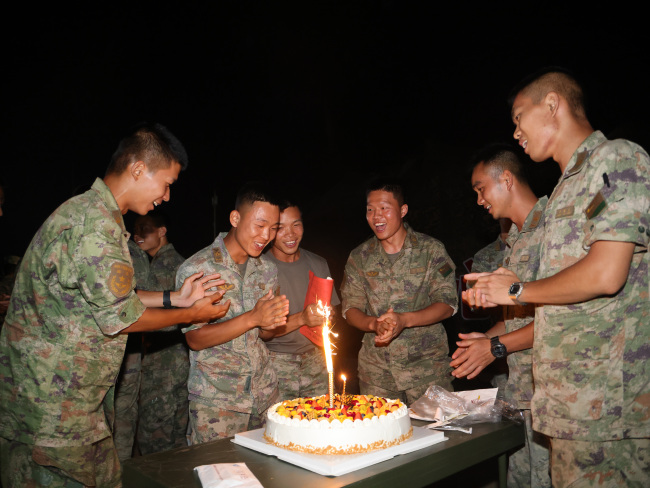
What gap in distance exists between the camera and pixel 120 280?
93.0 inches

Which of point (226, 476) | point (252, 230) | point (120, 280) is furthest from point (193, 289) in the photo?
point (226, 476)

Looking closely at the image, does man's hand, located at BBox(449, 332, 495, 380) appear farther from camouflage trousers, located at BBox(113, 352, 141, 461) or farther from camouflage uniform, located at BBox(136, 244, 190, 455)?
camouflage uniform, located at BBox(136, 244, 190, 455)

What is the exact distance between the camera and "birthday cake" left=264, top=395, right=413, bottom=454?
2.14 metres

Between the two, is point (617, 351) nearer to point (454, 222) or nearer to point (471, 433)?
point (471, 433)

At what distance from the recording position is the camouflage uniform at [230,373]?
9.91ft

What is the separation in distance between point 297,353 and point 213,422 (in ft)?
4.08

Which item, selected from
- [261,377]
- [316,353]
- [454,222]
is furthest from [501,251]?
[454,222]

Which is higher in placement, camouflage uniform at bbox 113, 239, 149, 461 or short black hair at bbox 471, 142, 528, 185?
short black hair at bbox 471, 142, 528, 185

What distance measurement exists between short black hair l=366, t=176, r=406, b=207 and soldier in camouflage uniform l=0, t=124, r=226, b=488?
2526 millimetres

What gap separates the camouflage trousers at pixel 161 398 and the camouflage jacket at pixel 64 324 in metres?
3.15

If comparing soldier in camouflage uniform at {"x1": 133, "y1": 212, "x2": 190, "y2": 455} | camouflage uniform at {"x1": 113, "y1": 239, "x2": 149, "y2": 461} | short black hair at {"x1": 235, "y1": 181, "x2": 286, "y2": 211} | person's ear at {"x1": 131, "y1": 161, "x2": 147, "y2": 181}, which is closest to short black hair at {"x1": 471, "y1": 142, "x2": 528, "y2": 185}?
short black hair at {"x1": 235, "y1": 181, "x2": 286, "y2": 211}

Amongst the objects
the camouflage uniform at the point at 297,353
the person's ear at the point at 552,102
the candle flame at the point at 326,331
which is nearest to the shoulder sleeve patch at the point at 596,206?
the person's ear at the point at 552,102

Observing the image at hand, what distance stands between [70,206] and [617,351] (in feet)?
8.92

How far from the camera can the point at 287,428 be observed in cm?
221
